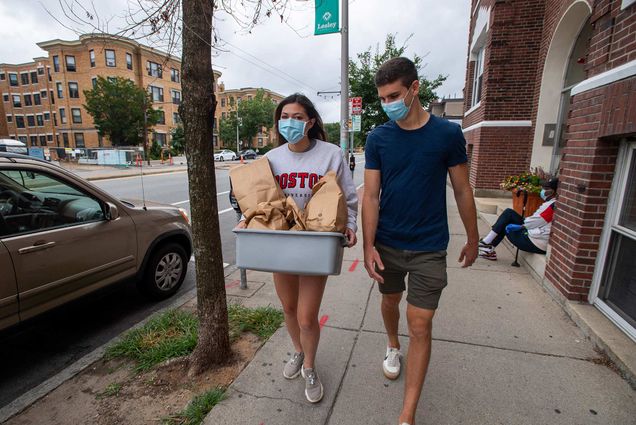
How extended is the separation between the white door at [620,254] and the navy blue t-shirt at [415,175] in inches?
73.2

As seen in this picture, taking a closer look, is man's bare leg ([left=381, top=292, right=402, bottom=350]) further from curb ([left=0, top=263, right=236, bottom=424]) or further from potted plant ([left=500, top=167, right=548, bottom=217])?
potted plant ([left=500, top=167, right=548, bottom=217])

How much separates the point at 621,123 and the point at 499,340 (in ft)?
6.21

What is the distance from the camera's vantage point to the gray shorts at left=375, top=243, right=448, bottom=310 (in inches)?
76.6

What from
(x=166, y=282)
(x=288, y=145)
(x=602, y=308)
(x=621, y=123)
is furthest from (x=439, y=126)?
(x=166, y=282)

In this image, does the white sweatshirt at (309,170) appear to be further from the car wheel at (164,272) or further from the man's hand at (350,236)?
the car wheel at (164,272)

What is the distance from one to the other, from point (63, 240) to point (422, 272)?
9.39ft

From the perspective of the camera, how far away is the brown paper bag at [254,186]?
6.43ft

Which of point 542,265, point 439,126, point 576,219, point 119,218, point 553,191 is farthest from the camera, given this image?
point 553,191

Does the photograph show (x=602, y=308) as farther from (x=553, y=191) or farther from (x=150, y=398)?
(x=150, y=398)

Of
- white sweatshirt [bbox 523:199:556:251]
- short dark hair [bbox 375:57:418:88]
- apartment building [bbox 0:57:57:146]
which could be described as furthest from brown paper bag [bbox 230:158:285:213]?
apartment building [bbox 0:57:57:146]

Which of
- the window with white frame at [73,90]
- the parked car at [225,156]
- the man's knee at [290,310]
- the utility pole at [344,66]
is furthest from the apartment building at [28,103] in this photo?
the man's knee at [290,310]

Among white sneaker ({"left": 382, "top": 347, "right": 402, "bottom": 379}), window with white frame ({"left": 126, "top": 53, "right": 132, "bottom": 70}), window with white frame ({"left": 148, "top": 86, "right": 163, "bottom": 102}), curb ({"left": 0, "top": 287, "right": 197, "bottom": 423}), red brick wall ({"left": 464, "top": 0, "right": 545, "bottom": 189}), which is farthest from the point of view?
window with white frame ({"left": 148, "top": 86, "right": 163, "bottom": 102})

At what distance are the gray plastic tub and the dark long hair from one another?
0.77 meters

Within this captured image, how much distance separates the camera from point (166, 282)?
4.09 m
